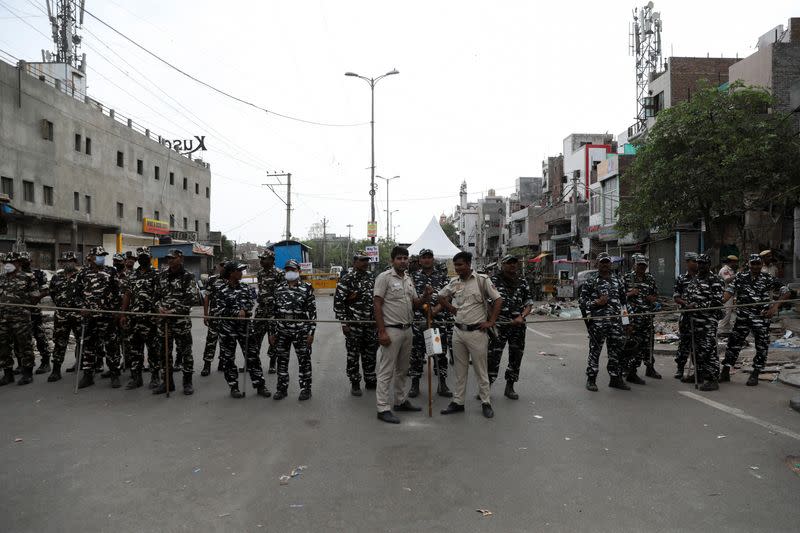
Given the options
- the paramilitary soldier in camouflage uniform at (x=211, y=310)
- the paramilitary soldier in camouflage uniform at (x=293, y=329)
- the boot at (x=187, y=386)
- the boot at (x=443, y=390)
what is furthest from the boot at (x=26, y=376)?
the boot at (x=443, y=390)

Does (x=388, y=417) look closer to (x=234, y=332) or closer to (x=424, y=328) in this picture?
(x=424, y=328)

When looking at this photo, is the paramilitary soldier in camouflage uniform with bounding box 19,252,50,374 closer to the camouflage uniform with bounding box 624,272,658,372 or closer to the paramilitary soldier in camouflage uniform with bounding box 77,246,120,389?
the paramilitary soldier in camouflage uniform with bounding box 77,246,120,389

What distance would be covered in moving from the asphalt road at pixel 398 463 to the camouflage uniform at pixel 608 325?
0.39 m

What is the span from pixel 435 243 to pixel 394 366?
24.3 meters

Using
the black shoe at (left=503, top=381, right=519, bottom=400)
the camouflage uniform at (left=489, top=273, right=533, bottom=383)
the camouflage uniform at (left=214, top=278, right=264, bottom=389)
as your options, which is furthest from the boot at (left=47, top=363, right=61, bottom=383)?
the black shoe at (left=503, top=381, right=519, bottom=400)

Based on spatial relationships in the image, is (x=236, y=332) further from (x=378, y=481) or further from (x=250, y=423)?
(x=378, y=481)

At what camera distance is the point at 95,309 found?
27.2 feet

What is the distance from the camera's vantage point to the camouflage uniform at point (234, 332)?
24.4 ft

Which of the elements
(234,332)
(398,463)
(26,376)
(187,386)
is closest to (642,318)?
(398,463)

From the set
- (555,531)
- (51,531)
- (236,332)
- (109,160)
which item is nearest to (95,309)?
(236,332)

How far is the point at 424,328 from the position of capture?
8078mm

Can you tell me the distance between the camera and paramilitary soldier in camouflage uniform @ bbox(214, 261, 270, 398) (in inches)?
292

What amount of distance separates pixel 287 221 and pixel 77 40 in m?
19.8

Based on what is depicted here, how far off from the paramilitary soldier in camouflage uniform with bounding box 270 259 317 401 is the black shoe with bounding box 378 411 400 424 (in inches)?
54.2
